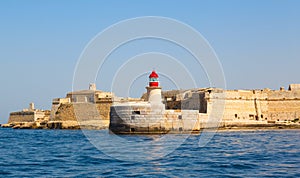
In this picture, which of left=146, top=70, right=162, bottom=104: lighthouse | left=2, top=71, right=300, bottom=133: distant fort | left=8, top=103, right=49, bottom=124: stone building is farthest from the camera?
left=8, top=103, right=49, bottom=124: stone building

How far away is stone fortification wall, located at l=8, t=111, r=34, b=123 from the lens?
178 feet

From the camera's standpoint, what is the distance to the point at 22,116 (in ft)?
182

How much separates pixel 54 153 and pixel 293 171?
8.25m

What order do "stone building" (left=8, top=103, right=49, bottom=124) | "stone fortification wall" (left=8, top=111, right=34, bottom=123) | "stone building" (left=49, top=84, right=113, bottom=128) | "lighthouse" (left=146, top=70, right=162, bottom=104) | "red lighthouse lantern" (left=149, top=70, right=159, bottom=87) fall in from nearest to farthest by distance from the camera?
"lighthouse" (left=146, top=70, right=162, bottom=104)
"red lighthouse lantern" (left=149, top=70, right=159, bottom=87)
"stone building" (left=49, top=84, right=113, bottom=128)
"stone building" (left=8, top=103, right=49, bottom=124)
"stone fortification wall" (left=8, top=111, right=34, bottom=123)

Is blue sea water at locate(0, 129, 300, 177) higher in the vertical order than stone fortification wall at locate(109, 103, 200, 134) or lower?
lower

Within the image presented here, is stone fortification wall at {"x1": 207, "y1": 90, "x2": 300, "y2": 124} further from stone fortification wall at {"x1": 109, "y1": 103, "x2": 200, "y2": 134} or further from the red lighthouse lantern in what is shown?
stone fortification wall at {"x1": 109, "y1": 103, "x2": 200, "y2": 134}

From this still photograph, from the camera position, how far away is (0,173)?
36.3 ft

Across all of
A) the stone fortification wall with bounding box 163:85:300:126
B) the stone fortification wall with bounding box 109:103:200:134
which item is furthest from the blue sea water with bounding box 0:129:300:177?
the stone fortification wall with bounding box 163:85:300:126

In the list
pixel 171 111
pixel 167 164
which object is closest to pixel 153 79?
pixel 171 111

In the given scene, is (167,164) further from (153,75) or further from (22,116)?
(22,116)

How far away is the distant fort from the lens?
22.9 m

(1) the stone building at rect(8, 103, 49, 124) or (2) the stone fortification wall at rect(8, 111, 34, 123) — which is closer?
(1) the stone building at rect(8, 103, 49, 124)

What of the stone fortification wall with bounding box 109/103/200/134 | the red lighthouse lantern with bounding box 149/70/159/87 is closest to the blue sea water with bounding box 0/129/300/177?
the stone fortification wall with bounding box 109/103/200/134

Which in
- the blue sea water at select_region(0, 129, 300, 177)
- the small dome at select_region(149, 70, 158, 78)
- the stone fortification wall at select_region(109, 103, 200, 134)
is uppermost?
the small dome at select_region(149, 70, 158, 78)
